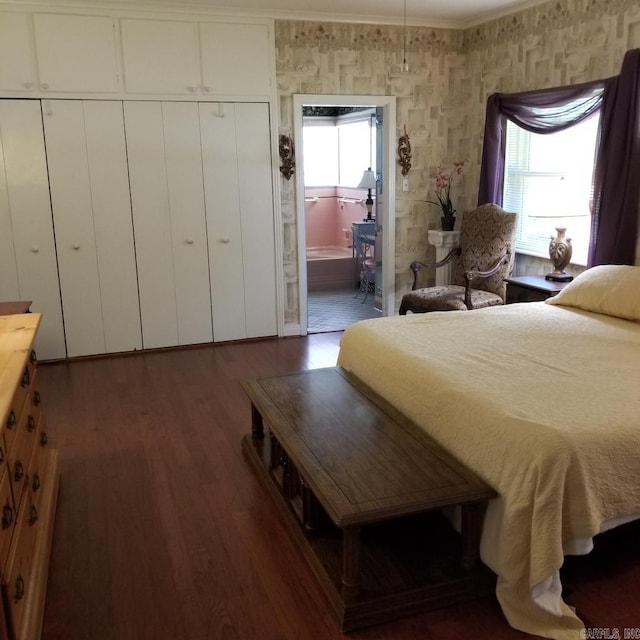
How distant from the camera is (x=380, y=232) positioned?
6.06 m

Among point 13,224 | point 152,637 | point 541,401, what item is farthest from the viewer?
point 13,224

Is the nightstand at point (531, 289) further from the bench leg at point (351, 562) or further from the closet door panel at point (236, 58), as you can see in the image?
the bench leg at point (351, 562)

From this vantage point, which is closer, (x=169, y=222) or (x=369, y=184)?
(x=169, y=222)

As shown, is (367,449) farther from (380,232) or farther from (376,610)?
(380,232)

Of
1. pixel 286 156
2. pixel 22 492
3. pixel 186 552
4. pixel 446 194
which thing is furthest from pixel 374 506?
pixel 446 194

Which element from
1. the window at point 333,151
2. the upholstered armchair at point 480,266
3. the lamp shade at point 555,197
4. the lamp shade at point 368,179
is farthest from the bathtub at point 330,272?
the lamp shade at point 555,197

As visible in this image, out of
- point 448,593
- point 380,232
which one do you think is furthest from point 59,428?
point 380,232

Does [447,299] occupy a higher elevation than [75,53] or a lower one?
lower

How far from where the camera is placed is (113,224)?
16.2 ft

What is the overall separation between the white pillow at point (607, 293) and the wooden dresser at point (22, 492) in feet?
9.34

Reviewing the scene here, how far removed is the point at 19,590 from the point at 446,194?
4.84 meters

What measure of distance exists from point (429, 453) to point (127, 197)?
11.4 ft

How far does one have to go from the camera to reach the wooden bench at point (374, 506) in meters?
2.04

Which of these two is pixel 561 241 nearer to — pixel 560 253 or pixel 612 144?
pixel 560 253
